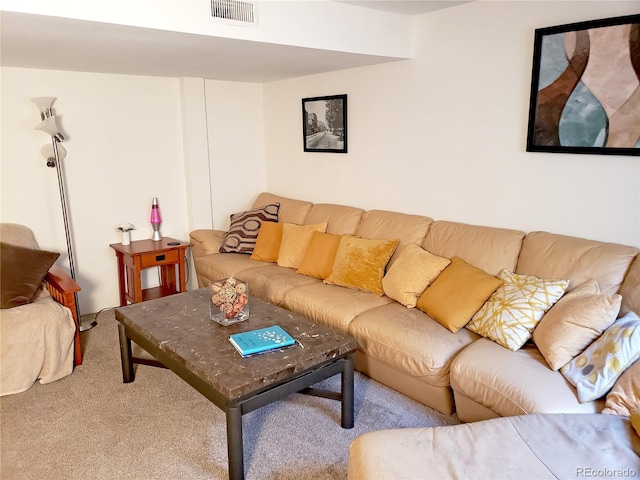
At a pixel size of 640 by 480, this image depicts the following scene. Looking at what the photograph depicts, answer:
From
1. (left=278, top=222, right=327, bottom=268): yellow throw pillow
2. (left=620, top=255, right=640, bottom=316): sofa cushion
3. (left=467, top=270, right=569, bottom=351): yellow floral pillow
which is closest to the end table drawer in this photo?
(left=278, top=222, right=327, bottom=268): yellow throw pillow

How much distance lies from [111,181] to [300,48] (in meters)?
2.05

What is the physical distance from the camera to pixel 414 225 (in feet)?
10.7

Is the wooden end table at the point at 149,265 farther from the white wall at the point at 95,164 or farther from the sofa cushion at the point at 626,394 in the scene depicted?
the sofa cushion at the point at 626,394

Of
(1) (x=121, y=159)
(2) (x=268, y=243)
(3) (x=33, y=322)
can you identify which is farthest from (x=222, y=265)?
(3) (x=33, y=322)

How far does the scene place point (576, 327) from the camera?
2098 millimetres

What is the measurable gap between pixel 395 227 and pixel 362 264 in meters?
0.41

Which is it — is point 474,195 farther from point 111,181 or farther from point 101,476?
point 111,181

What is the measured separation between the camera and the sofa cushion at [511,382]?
1900 millimetres

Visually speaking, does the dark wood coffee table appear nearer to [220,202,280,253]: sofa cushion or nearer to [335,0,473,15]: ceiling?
[220,202,280,253]: sofa cushion

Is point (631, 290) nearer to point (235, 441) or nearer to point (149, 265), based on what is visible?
point (235, 441)

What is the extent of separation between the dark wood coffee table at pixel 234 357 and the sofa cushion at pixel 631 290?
1.28 metres

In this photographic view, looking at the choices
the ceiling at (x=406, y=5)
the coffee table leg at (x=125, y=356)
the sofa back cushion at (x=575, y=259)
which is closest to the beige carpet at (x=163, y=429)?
the coffee table leg at (x=125, y=356)

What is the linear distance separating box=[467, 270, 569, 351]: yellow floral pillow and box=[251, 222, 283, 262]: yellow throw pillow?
1.80 m

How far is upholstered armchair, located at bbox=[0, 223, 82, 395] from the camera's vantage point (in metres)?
2.68
